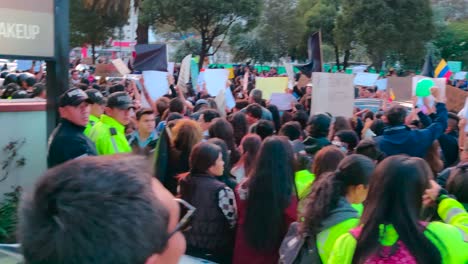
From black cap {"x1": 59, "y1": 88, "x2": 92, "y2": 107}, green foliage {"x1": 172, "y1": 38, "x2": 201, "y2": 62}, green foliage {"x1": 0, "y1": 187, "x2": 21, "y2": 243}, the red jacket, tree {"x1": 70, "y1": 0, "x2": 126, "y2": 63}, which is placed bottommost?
green foliage {"x1": 0, "y1": 187, "x2": 21, "y2": 243}

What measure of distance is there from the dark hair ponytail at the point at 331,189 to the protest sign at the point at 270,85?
7825 mm

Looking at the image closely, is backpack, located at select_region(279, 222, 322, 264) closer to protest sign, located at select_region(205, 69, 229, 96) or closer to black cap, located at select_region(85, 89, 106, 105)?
black cap, located at select_region(85, 89, 106, 105)

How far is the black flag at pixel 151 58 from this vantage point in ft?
36.3

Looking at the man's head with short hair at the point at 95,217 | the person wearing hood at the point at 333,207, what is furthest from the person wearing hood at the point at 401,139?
the man's head with short hair at the point at 95,217

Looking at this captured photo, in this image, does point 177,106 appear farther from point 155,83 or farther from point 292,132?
point 292,132

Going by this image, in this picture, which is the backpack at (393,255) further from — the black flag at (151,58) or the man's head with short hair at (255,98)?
the black flag at (151,58)

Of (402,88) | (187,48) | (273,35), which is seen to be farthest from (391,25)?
(402,88)

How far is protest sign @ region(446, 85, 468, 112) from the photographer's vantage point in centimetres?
1066

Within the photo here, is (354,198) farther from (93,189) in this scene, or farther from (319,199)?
(93,189)

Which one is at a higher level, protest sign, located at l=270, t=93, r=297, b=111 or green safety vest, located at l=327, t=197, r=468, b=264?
protest sign, located at l=270, t=93, r=297, b=111

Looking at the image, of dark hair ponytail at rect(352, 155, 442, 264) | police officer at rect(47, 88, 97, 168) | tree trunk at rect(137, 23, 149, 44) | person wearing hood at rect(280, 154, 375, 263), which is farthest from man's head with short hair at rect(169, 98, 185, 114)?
tree trunk at rect(137, 23, 149, 44)

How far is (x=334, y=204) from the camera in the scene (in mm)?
3113

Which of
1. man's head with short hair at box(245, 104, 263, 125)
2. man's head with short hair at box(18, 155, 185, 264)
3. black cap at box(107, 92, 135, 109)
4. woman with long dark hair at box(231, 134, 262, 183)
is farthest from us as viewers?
man's head with short hair at box(245, 104, 263, 125)

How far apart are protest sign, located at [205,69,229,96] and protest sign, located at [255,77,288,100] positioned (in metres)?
0.85
